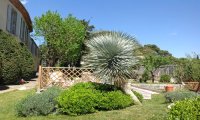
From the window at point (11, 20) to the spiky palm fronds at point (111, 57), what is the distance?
12.9 m

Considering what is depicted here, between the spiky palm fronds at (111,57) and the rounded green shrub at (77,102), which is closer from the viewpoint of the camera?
the rounded green shrub at (77,102)

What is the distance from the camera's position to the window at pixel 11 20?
23231mm

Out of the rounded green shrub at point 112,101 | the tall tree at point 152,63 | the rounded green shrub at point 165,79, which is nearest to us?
the rounded green shrub at point 112,101

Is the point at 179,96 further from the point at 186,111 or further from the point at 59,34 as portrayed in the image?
the point at 59,34

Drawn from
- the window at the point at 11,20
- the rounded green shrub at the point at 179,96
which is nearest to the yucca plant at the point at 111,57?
the rounded green shrub at the point at 179,96

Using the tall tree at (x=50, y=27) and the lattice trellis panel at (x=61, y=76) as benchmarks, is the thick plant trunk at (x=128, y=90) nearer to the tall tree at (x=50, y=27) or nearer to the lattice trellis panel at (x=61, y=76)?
the lattice trellis panel at (x=61, y=76)

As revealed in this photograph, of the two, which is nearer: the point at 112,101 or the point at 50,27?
the point at 112,101

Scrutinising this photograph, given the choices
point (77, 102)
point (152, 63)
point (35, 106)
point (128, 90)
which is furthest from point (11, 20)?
point (152, 63)

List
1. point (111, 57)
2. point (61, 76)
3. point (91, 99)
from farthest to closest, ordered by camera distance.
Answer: point (61, 76) < point (111, 57) < point (91, 99)

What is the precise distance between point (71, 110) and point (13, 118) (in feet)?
5.98

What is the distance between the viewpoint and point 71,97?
10594 mm

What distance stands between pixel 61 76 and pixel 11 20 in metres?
9.83

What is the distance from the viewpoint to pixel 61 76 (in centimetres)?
1664

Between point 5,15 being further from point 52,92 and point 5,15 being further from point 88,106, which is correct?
point 88,106
